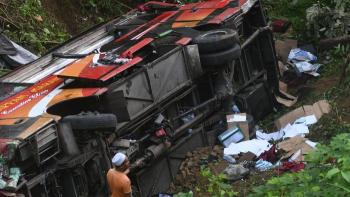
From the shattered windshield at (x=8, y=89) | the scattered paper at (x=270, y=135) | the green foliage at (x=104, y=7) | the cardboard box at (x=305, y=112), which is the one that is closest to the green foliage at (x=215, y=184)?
the scattered paper at (x=270, y=135)

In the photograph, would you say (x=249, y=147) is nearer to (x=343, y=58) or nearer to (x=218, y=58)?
(x=218, y=58)

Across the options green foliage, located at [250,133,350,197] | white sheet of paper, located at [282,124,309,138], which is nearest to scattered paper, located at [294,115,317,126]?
white sheet of paper, located at [282,124,309,138]

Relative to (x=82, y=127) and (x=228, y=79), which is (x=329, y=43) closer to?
(x=228, y=79)

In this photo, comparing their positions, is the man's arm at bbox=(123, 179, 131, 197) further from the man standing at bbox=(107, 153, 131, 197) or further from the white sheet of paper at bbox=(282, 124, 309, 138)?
the white sheet of paper at bbox=(282, 124, 309, 138)

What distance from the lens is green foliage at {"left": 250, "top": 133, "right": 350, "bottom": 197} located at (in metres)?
3.00

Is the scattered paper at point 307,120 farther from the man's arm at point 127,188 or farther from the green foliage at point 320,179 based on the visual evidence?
the green foliage at point 320,179

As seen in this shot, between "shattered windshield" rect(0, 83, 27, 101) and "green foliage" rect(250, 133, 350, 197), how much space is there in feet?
14.4

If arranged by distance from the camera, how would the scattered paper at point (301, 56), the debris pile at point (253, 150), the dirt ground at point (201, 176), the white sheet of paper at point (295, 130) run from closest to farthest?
the dirt ground at point (201, 176), the debris pile at point (253, 150), the white sheet of paper at point (295, 130), the scattered paper at point (301, 56)

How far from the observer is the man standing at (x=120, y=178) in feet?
17.7

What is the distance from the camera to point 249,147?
26.6 feet

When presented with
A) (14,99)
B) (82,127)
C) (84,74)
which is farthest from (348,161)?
(14,99)

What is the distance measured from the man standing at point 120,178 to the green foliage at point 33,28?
5.82 m

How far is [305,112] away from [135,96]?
3082 millimetres

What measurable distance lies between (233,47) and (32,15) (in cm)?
496
